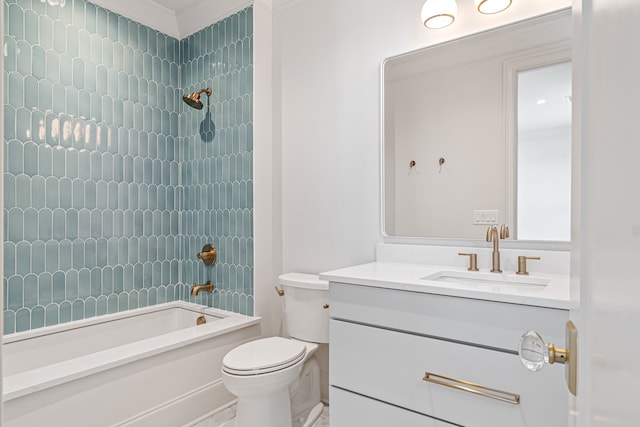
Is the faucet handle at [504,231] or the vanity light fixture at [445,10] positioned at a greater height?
the vanity light fixture at [445,10]

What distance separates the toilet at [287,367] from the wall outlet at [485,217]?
84cm

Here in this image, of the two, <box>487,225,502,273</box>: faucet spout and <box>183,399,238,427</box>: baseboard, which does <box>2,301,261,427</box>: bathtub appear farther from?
<box>487,225,502,273</box>: faucet spout

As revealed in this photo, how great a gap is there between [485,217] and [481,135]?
385mm

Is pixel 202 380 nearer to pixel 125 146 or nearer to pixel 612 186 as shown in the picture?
pixel 125 146

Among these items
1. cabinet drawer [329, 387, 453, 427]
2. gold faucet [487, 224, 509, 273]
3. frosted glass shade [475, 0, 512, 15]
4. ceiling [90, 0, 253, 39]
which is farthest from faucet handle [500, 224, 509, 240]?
ceiling [90, 0, 253, 39]

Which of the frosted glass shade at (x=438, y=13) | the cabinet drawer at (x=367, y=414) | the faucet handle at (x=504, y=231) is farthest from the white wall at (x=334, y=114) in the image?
the cabinet drawer at (x=367, y=414)

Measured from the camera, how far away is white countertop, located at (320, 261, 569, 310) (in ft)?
3.82

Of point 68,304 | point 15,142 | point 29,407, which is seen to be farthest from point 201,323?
point 15,142

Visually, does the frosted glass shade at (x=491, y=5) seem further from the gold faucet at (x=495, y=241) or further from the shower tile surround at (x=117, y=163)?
the shower tile surround at (x=117, y=163)

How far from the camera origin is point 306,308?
2139mm

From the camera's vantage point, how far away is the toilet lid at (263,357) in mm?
1718

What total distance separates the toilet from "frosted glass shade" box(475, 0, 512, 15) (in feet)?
5.05

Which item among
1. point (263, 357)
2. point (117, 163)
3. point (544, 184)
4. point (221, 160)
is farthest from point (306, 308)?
point (117, 163)

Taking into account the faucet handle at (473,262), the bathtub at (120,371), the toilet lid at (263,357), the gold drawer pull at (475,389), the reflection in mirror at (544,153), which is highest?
the reflection in mirror at (544,153)
